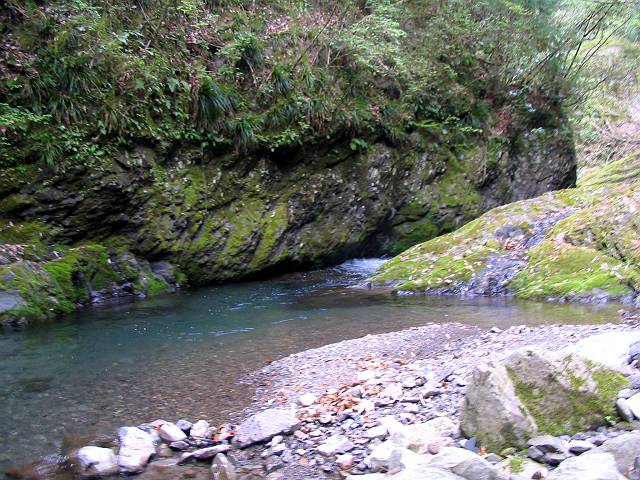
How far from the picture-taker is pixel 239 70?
13.2 meters

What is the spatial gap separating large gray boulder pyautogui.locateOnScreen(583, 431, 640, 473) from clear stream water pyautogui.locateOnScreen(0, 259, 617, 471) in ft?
9.13

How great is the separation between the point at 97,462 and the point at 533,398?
9.18ft

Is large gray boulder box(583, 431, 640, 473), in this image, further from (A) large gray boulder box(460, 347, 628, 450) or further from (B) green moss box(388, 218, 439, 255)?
(B) green moss box(388, 218, 439, 255)

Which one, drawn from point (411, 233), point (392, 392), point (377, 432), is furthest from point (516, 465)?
point (411, 233)

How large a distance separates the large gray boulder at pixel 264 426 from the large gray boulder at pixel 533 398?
1246 mm

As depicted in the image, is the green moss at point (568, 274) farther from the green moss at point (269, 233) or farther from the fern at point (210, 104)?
the fern at point (210, 104)

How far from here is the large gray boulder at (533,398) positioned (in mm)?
3363

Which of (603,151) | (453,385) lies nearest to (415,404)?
(453,385)

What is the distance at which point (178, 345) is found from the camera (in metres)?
7.00

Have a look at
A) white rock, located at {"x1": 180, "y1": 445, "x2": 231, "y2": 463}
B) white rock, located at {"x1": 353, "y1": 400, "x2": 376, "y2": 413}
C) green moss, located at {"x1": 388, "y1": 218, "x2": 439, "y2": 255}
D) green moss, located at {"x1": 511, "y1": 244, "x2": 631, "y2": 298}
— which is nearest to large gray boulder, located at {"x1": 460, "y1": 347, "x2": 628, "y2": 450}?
white rock, located at {"x1": 353, "y1": 400, "x2": 376, "y2": 413}

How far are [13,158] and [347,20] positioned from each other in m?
9.19

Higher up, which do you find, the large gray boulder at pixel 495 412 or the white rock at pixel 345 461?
the large gray boulder at pixel 495 412

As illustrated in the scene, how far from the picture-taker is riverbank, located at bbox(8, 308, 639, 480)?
3754 mm

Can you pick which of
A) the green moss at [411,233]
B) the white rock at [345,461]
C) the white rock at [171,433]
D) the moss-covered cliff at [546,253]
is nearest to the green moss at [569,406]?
the white rock at [345,461]
